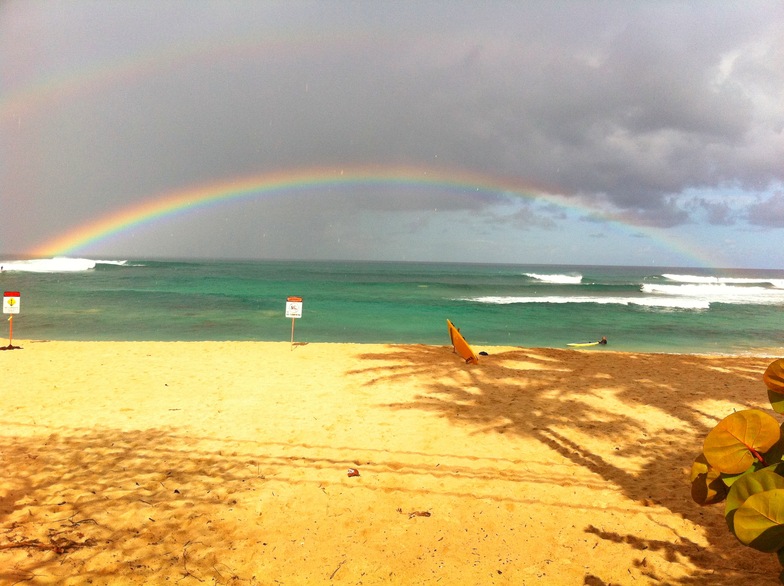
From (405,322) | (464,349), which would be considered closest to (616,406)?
(464,349)

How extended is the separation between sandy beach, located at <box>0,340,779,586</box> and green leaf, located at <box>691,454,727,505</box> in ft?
5.72

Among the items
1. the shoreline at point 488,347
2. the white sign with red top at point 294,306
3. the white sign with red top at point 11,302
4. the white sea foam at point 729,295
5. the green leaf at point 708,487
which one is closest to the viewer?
the green leaf at point 708,487

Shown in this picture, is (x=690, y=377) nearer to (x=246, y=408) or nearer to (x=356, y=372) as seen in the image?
(x=356, y=372)

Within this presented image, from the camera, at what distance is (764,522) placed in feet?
5.68

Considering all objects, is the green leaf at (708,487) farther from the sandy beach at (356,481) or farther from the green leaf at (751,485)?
the sandy beach at (356,481)

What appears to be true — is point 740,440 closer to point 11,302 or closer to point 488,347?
point 488,347

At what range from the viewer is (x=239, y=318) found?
23.9 metres

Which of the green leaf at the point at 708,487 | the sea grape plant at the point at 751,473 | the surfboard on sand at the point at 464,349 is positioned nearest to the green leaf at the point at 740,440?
the sea grape plant at the point at 751,473

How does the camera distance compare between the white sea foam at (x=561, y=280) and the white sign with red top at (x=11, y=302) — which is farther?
the white sea foam at (x=561, y=280)

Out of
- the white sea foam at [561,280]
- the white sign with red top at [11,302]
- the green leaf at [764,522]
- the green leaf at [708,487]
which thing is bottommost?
the white sign with red top at [11,302]

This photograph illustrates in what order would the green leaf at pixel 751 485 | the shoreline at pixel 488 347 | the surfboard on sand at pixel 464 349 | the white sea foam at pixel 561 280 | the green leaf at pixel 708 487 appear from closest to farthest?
1. the green leaf at pixel 751 485
2. the green leaf at pixel 708 487
3. the surfboard on sand at pixel 464 349
4. the shoreline at pixel 488 347
5. the white sea foam at pixel 561 280

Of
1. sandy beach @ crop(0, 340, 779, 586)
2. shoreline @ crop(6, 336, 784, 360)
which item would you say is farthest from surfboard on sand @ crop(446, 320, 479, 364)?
sandy beach @ crop(0, 340, 779, 586)

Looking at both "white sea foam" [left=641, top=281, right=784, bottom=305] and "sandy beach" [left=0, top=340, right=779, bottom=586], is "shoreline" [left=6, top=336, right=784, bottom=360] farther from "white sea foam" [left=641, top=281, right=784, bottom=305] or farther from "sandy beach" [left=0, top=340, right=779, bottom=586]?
"white sea foam" [left=641, top=281, right=784, bottom=305]

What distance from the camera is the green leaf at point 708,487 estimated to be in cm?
228
